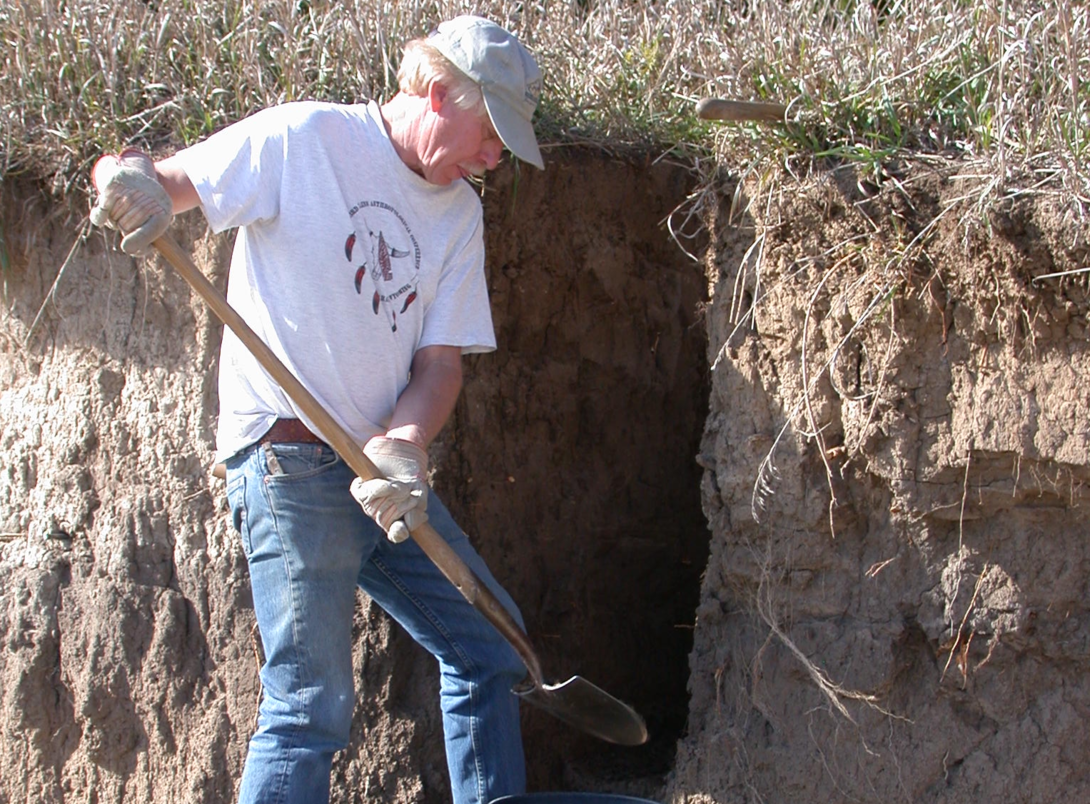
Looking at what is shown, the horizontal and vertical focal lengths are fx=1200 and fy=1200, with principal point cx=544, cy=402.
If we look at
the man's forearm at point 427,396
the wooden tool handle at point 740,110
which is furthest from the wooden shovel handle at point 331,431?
the wooden tool handle at point 740,110

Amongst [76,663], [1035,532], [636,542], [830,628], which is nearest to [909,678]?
[830,628]

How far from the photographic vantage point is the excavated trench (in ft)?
9.84

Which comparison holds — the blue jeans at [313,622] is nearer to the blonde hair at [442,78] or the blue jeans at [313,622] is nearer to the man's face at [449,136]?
the man's face at [449,136]

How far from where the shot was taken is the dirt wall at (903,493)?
2.43 m

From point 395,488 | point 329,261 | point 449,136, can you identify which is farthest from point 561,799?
point 449,136

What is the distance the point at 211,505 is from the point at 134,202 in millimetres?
1027

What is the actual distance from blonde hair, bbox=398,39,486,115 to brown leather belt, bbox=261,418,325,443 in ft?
2.35

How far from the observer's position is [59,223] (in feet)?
10.5

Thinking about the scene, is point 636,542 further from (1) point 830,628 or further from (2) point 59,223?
(2) point 59,223

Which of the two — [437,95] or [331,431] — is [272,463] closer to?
[331,431]

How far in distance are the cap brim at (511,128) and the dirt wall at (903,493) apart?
568mm

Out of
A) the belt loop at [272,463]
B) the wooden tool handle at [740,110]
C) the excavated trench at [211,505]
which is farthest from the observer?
the excavated trench at [211,505]

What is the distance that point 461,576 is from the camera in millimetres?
2428

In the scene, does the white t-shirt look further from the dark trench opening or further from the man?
the dark trench opening
